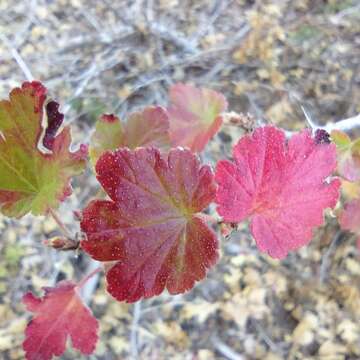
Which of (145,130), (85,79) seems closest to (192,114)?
(145,130)

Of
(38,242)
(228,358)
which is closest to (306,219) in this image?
(228,358)

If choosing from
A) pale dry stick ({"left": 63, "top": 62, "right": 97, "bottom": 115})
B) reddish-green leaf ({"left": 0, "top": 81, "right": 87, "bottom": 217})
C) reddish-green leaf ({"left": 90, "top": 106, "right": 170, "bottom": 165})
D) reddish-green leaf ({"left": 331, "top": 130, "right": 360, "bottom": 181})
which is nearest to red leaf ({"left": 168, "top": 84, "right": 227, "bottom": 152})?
reddish-green leaf ({"left": 90, "top": 106, "right": 170, "bottom": 165})

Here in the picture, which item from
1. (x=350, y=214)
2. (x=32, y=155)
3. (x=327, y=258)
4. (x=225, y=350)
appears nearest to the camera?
(x=32, y=155)

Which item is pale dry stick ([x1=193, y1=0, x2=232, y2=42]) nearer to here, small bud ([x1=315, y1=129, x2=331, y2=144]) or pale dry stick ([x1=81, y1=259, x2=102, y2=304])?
pale dry stick ([x1=81, y1=259, x2=102, y2=304])

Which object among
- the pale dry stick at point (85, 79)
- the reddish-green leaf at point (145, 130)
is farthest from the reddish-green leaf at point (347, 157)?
the pale dry stick at point (85, 79)

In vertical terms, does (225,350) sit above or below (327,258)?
below

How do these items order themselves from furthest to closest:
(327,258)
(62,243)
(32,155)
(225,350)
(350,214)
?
(327,258) < (225,350) < (350,214) < (62,243) < (32,155)

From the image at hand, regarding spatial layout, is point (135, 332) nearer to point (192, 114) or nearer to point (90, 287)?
point (90, 287)
